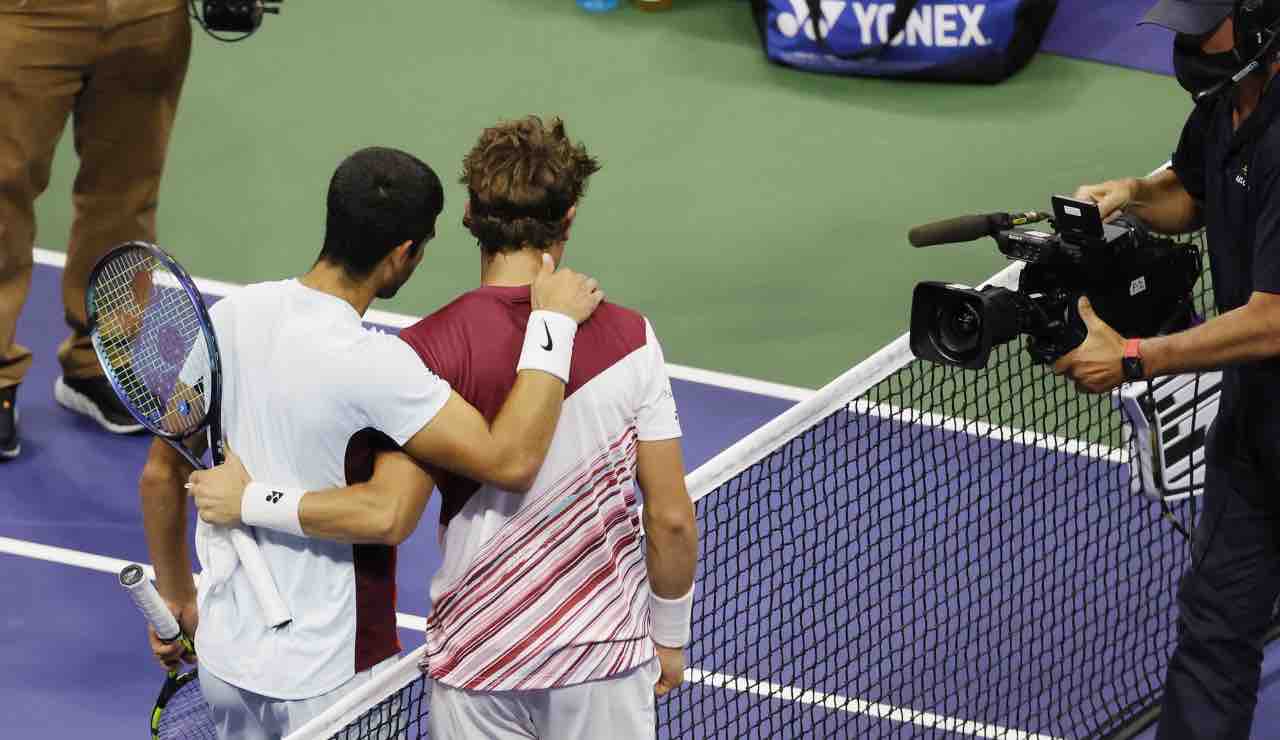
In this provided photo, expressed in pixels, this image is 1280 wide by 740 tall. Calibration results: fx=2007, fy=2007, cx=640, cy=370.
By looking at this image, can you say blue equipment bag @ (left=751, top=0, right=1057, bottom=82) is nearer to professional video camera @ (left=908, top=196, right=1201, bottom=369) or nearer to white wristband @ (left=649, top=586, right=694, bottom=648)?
professional video camera @ (left=908, top=196, right=1201, bottom=369)

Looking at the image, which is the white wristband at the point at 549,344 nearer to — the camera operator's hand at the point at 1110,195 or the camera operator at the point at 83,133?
the camera operator's hand at the point at 1110,195

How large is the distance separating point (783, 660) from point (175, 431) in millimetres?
2385

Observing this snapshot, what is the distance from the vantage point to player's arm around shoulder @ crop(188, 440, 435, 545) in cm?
396

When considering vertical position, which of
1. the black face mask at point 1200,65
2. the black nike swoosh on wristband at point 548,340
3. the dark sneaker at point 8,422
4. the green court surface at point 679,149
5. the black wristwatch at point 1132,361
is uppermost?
the black face mask at point 1200,65

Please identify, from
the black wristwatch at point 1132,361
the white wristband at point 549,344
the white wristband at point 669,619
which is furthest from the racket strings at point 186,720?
the black wristwatch at point 1132,361

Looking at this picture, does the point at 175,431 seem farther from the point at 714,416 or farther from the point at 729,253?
Answer: the point at 729,253

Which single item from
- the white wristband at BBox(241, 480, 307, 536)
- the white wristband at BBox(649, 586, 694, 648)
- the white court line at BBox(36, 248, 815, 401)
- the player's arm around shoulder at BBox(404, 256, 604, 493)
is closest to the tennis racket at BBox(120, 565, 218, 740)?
the white wristband at BBox(241, 480, 307, 536)

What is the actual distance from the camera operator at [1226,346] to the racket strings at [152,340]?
78.4 inches

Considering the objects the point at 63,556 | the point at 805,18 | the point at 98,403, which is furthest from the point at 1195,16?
the point at 805,18

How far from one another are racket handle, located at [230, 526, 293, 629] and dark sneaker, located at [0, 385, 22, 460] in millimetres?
3349

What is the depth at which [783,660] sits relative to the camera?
19.8 feet

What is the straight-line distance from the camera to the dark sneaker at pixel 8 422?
7.14 metres

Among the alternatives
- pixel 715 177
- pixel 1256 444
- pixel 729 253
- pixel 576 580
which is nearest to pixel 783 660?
pixel 1256 444

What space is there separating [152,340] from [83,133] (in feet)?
8.93
